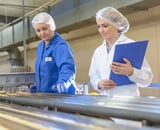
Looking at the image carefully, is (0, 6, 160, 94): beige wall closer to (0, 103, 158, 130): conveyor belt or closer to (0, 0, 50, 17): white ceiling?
(0, 0, 50, 17): white ceiling

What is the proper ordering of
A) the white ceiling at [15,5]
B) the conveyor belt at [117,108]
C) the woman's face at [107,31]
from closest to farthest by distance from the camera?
the conveyor belt at [117,108], the woman's face at [107,31], the white ceiling at [15,5]

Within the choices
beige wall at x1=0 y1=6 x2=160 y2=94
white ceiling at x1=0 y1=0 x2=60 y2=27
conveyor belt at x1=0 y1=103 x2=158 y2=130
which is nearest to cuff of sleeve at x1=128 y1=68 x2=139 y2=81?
conveyor belt at x1=0 y1=103 x2=158 y2=130

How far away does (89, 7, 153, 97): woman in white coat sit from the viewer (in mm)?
1573

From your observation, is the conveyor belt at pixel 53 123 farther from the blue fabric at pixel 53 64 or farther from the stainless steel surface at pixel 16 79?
the stainless steel surface at pixel 16 79

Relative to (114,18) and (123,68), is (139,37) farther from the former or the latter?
(123,68)

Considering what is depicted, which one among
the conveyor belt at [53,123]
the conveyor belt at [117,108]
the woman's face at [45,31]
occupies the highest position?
the woman's face at [45,31]

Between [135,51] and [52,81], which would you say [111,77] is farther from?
[52,81]

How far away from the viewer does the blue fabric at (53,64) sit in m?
1.97

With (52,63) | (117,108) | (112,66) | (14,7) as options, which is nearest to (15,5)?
(14,7)

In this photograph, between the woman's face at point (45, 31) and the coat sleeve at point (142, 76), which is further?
the woman's face at point (45, 31)

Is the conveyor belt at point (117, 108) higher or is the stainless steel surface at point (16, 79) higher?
the stainless steel surface at point (16, 79)

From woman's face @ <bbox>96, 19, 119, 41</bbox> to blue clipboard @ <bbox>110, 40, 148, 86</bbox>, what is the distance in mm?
210

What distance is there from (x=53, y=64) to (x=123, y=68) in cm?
67

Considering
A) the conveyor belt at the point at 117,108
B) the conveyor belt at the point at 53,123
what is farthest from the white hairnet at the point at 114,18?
the conveyor belt at the point at 53,123
